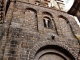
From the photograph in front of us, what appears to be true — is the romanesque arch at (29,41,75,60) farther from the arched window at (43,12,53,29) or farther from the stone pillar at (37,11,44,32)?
the arched window at (43,12,53,29)

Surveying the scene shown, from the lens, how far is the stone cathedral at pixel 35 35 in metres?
8.16

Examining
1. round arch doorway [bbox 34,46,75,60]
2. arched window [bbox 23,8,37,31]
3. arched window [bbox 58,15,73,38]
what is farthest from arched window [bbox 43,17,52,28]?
round arch doorway [bbox 34,46,75,60]

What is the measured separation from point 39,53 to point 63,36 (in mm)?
2108

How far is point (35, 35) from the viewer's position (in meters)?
9.27

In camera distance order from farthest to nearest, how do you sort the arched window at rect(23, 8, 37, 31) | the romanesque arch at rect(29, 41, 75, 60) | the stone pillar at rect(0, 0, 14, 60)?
the arched window at rect(23, 8, 37, 31) → the romanesque arch at rect(29, 41, 75, 60) → the stone pillar at rect(0, 0, 14, 60)

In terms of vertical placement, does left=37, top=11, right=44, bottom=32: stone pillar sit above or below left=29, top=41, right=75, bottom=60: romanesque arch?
above

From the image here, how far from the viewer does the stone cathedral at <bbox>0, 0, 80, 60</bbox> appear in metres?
8.16

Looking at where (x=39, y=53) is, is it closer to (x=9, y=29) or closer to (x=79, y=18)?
(x=9, y=29)

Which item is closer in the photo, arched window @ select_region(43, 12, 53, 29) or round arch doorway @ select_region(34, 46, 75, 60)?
round arch doorway @ select_region(34, 46, 75, 60)

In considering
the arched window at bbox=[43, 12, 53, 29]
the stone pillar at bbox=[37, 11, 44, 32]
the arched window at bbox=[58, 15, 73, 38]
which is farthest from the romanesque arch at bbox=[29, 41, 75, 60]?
the arched window at bbox=[43, 12, 53, 29]

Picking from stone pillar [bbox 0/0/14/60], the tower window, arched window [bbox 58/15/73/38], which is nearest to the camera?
stone pillar [bbox 0/0/14/60]

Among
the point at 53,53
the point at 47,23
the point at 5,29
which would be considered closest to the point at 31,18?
the point at 47,23

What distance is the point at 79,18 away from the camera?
1009 cm

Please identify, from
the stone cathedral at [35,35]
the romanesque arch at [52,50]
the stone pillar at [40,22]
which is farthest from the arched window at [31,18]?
the romanesque arch at [52,50]
